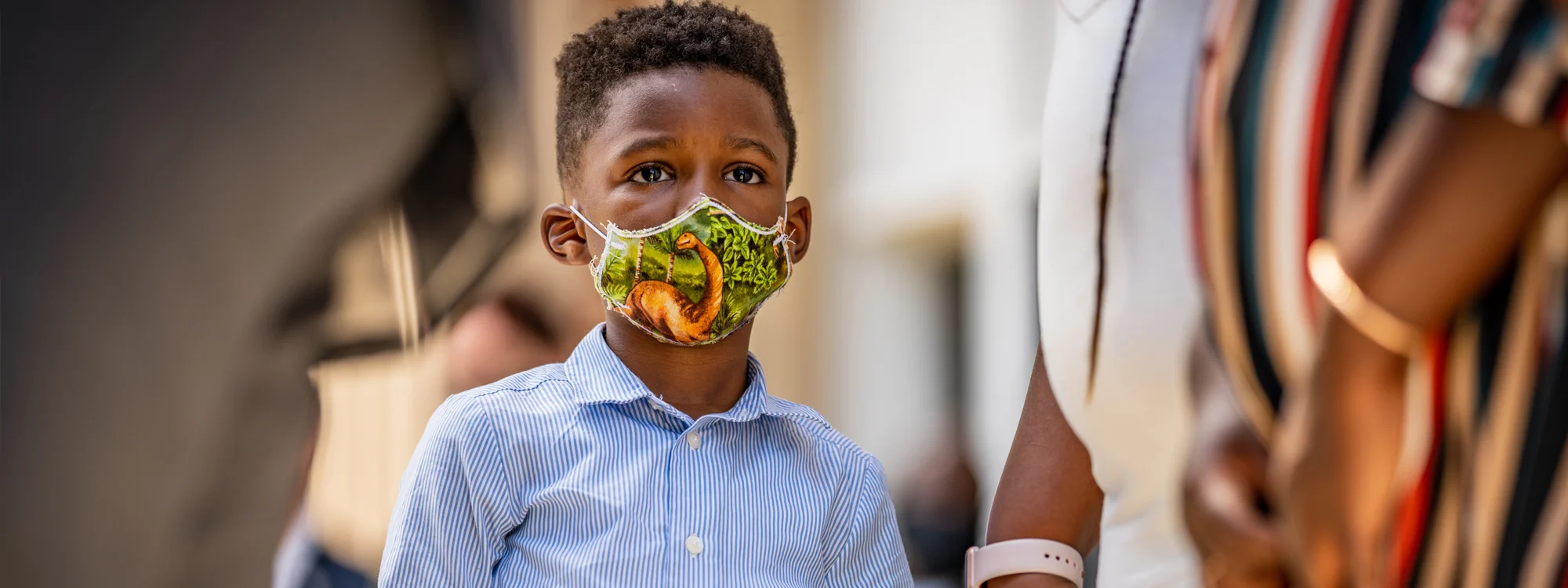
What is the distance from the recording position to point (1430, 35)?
1113 mm

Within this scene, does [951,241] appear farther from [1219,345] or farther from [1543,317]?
[1543,317]

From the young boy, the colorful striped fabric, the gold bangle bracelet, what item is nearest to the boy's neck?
the young boy

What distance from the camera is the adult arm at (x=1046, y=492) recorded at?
1.48m

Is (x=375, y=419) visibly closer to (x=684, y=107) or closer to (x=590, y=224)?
(x=590, y=224)

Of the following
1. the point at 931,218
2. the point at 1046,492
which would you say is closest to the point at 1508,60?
the point at 1046,492

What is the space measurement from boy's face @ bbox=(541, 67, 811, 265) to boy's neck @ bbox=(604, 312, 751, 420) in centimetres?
11

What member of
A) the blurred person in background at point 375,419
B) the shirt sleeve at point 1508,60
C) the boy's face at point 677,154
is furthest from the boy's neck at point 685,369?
the blurred person in background at point 375,419

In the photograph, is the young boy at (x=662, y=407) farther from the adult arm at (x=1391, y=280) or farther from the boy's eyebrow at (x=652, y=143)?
the adult arm at (x=1391, y=280)

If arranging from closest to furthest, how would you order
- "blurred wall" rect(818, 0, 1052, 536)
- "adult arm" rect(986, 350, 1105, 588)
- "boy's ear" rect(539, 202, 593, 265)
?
"adult arm" rect(986, 350, 1105, 588) < "boy's ear" rect(539, 202, 593, 265) < "blurred wall" rect(818, 0, 1052, 536)

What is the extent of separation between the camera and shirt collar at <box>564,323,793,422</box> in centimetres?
148

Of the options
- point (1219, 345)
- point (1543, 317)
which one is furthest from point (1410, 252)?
point (1219, 345)

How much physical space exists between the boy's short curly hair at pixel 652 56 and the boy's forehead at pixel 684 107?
0.01 meters

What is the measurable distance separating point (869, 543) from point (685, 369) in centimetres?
28

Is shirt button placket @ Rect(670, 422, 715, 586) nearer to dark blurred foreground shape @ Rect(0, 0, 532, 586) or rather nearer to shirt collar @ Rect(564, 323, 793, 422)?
shirt collar @ Rect(564, 323, 793, 422)
